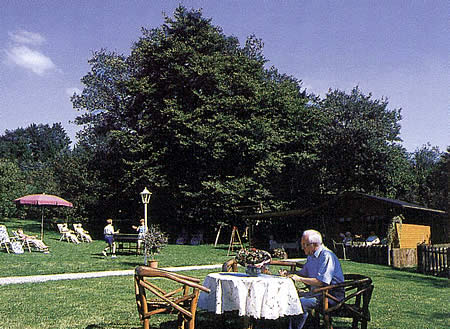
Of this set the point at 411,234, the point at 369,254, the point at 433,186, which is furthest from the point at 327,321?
the point at 433,186

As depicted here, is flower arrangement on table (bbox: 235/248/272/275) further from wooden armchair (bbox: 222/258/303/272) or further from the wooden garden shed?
the wooden garden shed

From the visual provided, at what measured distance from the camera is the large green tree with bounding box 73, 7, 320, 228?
90.2ft

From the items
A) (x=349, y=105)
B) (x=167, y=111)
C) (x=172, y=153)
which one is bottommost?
(x=172, y=153)

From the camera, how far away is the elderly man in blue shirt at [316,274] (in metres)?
4.99

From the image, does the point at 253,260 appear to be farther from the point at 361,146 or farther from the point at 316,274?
the point at 361,146

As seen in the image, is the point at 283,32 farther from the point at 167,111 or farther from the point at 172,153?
the point at 172,153

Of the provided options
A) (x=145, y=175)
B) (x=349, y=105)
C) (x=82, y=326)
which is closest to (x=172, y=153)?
(x=145, y=175)

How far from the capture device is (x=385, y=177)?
34.5 m

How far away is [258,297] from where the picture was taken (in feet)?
15.4

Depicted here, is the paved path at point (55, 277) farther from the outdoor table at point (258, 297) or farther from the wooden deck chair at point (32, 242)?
the wooden deck chair at point (32, 242)

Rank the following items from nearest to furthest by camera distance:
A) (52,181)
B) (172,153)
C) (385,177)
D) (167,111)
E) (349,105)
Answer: (167,111) < (172,153) < (385,177) < (349,105) < (52,181)

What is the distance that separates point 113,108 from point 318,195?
1831 centimetres

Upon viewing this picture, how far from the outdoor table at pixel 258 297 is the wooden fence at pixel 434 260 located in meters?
11.2

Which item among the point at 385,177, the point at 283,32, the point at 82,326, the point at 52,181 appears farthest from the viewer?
the point at 52,181
